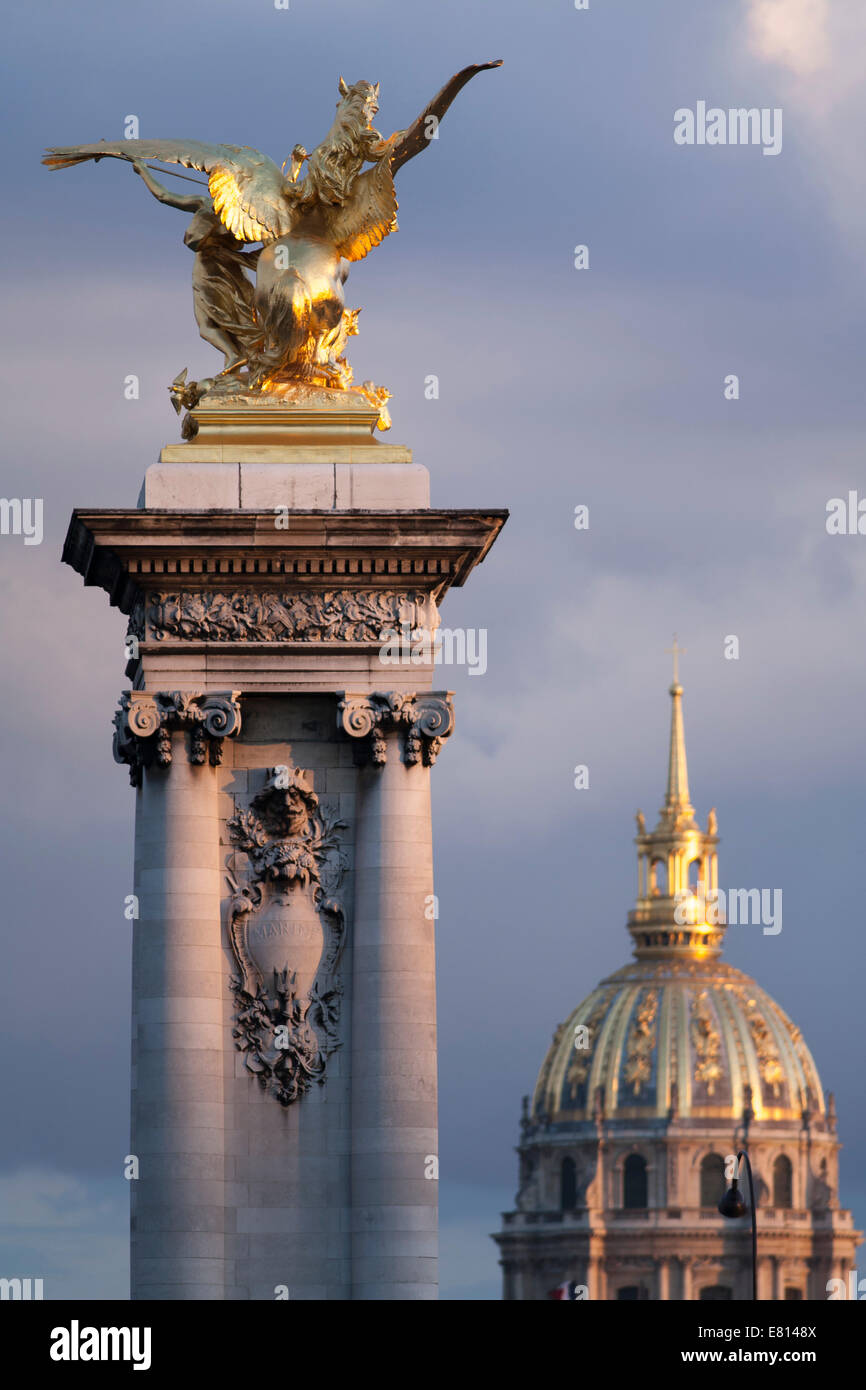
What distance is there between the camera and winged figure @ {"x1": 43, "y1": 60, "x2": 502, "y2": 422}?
41969mm

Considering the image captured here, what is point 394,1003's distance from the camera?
40531 mm

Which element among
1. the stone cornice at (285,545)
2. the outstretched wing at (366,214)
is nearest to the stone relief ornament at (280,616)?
the stone cornice at (285,545)

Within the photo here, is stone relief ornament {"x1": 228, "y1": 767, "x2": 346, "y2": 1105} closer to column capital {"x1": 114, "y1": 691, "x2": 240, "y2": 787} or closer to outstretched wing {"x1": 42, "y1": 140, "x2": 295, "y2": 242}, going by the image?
column capital {"x1": 114, "y1": 691, "x2": 240, "y2": 787}

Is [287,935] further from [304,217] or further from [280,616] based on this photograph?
[304,217]

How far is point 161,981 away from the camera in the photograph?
4047cm

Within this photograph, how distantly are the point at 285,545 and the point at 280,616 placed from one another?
2.69 ft

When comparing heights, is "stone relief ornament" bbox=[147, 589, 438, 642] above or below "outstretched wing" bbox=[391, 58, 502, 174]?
below

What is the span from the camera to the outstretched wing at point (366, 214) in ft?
138

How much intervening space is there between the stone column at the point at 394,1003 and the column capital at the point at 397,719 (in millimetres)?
11

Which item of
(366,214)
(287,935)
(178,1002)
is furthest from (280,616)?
(366,214)

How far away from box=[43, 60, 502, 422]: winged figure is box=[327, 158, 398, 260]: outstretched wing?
11 mm

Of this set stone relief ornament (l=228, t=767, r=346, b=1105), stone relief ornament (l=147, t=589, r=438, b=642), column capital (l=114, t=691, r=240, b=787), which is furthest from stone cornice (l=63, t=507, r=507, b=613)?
stone relief ornament (l=228, t=767, r=346, b=1105)

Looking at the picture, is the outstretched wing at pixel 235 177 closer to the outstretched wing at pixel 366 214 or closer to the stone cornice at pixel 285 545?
the outstretched wing at pixel 366 214
